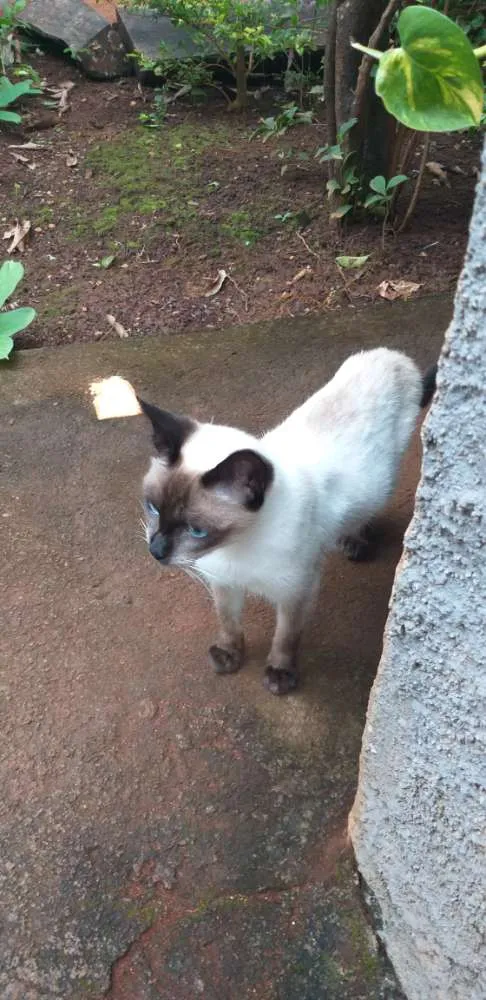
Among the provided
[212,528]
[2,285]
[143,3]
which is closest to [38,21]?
[143,3]

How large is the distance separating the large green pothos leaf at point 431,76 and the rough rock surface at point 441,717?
0.63ft

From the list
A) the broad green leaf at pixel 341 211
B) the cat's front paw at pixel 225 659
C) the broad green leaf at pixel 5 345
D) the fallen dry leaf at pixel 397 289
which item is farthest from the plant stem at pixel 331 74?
the cat's front paw at pixel 225 659

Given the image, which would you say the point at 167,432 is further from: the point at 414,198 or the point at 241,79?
the point at 241,79

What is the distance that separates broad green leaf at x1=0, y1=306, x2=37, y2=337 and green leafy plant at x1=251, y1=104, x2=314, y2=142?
1.85m

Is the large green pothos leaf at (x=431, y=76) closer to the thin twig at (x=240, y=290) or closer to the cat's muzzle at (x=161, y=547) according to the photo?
the cat's muzzle at (x=161, y=547)

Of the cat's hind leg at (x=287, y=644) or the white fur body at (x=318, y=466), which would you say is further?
the cat's hind leg at (x=287, y=644)

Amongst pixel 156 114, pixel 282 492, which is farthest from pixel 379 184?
pixel 282 492

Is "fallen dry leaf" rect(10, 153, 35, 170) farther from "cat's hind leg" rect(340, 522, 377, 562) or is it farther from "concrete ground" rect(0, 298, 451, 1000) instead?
"cat's hind leg" rect(340, 522, 377, 562)

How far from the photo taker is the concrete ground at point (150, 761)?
175 cm

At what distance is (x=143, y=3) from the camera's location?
4980 millimetres

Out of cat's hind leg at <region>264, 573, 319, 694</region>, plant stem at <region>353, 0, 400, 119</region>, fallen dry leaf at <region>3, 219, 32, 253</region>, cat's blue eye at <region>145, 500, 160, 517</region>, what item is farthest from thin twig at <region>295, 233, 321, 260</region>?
cat's blue eye at <region>145, 500, 160, 517</region>

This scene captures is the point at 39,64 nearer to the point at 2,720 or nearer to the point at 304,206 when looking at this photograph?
the point at 304,206

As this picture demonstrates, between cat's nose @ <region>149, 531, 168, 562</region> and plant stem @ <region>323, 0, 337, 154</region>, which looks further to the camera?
plant stem @ <region>323, 0, 337, 154</region>

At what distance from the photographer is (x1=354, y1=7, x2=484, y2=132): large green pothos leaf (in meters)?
1.01
